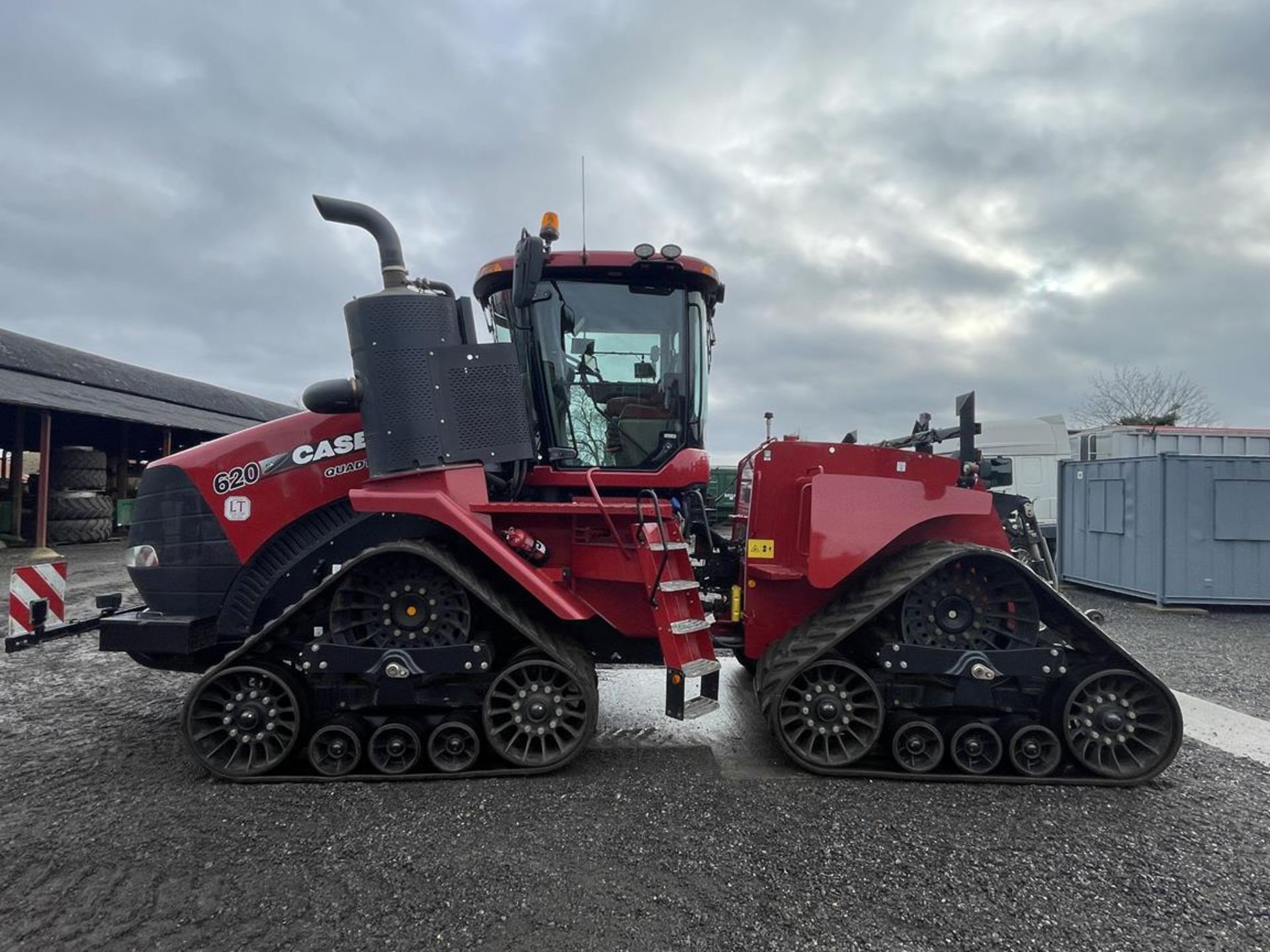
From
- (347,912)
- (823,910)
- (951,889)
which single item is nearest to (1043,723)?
(951,889)

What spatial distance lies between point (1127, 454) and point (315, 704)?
11.9 meters

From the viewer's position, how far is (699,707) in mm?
3387

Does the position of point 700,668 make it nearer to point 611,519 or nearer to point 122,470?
point 611,519

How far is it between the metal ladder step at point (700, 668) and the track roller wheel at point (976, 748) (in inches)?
48.1

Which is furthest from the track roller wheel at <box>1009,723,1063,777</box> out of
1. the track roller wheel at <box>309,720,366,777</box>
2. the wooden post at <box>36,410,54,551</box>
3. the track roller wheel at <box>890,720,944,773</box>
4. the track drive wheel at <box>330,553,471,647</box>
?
the wooden post at <box>36,410,54,551</box>

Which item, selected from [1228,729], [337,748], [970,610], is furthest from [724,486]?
[337,748]

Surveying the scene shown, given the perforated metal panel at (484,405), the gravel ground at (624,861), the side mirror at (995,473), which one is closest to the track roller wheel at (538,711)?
the gravel ground at (624,861)

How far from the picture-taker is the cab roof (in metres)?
4.06

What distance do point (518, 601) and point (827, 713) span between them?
1644mm

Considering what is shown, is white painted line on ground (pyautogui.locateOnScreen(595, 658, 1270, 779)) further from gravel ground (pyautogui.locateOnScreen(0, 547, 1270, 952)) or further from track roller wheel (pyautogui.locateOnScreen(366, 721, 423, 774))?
track roller wheel (pyautogui.locateOnScreen(366, 721, 423, 774))

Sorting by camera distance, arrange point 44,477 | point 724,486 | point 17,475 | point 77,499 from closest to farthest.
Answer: point 44,477 < point 17,475 < point 77,499 < point 724,486

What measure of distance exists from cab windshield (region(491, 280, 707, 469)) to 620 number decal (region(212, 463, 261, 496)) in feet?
5.19

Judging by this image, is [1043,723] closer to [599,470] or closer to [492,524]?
[599,470]

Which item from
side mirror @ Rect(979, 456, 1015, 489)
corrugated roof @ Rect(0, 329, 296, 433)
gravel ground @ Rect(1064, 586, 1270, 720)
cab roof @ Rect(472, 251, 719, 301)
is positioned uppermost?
corrugated roof @ Rect(0, 329, 296, 433)
